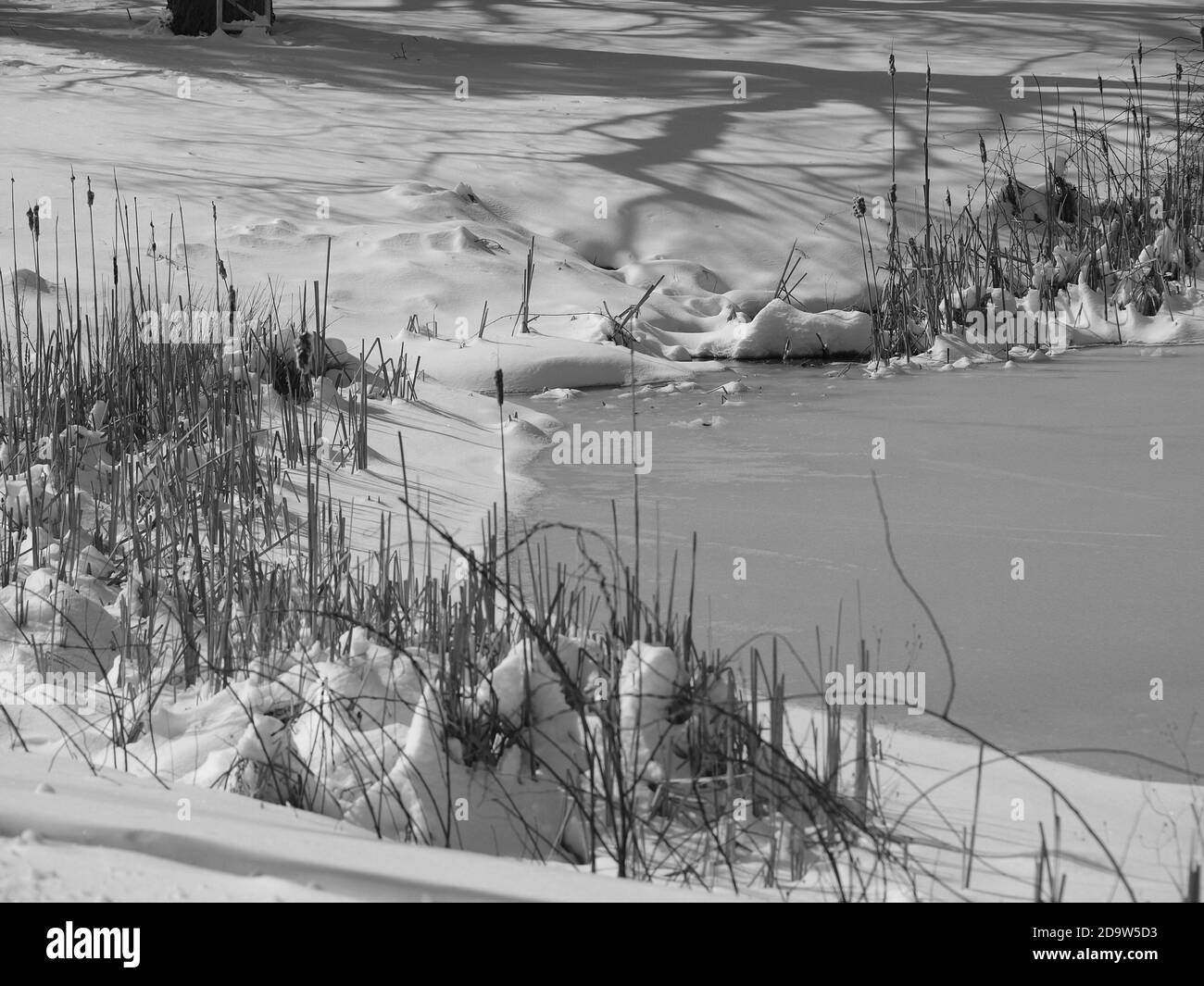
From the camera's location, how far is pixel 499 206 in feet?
26.1

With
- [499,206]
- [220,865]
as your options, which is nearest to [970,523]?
[220,865]

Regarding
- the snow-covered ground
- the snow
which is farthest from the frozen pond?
the snow

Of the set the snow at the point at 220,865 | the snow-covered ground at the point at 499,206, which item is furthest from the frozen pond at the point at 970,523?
the snow at the point at 220,865

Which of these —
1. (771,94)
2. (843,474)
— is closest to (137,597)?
(843,474)

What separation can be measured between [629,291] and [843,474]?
2.79m

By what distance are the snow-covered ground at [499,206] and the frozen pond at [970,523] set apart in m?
0.07

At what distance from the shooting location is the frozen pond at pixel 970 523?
2.79 m

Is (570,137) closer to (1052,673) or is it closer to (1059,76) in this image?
(1059,76)

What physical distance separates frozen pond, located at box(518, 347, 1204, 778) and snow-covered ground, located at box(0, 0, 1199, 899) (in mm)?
72

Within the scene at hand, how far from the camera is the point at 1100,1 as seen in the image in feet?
44.2

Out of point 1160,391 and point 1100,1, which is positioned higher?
point 1100,1

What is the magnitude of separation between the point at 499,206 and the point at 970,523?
4692 millimetres

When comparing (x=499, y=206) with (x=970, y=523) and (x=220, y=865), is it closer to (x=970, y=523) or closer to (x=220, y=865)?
(x=970, y=523)

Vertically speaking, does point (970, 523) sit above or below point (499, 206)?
below
